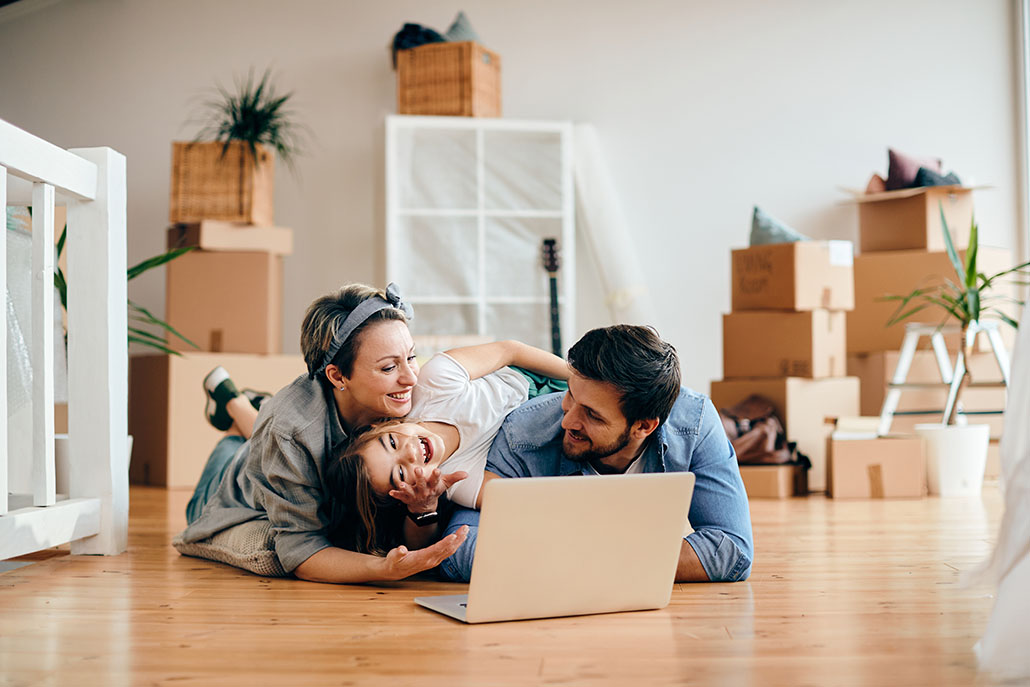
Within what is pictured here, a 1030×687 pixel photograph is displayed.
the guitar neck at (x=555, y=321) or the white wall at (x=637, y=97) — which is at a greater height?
the white wall at (x=637, y=97)

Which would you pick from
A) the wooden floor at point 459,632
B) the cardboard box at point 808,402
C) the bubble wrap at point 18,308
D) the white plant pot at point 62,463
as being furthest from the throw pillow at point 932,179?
the bubble wrap at point 18,308

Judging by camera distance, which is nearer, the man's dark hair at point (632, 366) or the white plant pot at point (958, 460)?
the man's dark hair at point (632, 366)

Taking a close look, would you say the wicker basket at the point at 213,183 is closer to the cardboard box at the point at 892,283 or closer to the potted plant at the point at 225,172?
the potted plant at the point at 225,172

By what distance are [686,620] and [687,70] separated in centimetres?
386

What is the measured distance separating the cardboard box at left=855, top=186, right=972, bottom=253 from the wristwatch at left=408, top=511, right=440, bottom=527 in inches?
118

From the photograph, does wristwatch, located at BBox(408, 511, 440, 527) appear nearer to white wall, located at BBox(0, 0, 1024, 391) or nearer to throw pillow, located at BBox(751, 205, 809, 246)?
throw pillow, located at BBox(751, 205, 809, 246)

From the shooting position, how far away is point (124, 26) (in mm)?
4820

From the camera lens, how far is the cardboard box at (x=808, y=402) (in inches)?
146

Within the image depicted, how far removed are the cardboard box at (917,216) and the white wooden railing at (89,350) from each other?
3155mm

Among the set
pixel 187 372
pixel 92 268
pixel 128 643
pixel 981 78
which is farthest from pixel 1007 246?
pixel 128 643

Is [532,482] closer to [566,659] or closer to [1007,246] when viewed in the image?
[566,659]

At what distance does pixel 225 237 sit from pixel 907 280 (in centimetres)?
286

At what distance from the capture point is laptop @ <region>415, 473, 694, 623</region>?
1.42 m

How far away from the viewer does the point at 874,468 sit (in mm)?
3510
